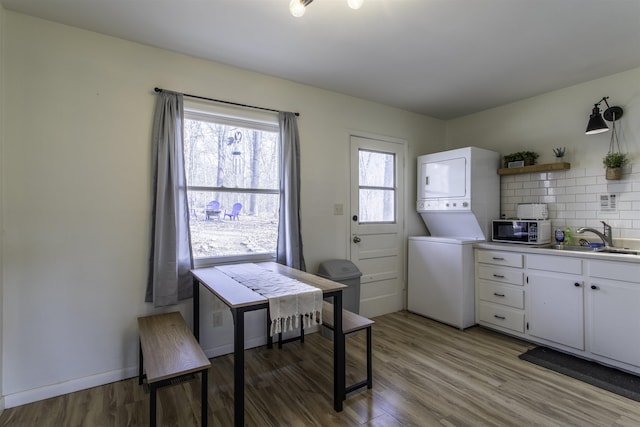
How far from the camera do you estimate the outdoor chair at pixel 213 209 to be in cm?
279

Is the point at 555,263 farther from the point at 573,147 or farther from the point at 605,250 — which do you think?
the point at 573,147

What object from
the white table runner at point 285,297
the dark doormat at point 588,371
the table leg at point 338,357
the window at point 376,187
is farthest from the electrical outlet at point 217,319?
the dark doormat at point 588,371

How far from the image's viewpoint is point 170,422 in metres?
1.90

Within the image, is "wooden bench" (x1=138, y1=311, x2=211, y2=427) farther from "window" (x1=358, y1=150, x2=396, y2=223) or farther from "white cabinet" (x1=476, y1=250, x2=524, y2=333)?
"white cabinet" (x1=476, y1=250, x2=524, y2=333)

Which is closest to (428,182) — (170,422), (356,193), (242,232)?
(356,193)

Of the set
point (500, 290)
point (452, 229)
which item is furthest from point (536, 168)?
point (500, 290)

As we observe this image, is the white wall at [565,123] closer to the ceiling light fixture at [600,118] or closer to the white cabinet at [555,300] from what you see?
the ceiling light fixture at [600,118]

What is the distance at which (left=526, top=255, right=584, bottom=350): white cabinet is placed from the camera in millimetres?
2699

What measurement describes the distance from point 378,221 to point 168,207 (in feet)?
7.72

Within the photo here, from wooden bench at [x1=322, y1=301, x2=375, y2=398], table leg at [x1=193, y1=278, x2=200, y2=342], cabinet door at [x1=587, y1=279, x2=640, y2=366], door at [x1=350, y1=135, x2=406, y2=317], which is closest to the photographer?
wooden bench at [x1=322, y1=301, x2=375, y2=398]

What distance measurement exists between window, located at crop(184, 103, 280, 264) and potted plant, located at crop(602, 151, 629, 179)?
308 centimetres

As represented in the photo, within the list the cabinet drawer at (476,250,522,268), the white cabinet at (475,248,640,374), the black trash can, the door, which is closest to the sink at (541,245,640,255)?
the white cabinet at (475,248,640,374)

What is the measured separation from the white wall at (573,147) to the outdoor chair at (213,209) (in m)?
3.28

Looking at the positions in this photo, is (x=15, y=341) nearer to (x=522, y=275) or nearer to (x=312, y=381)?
(x=312, y=381)
